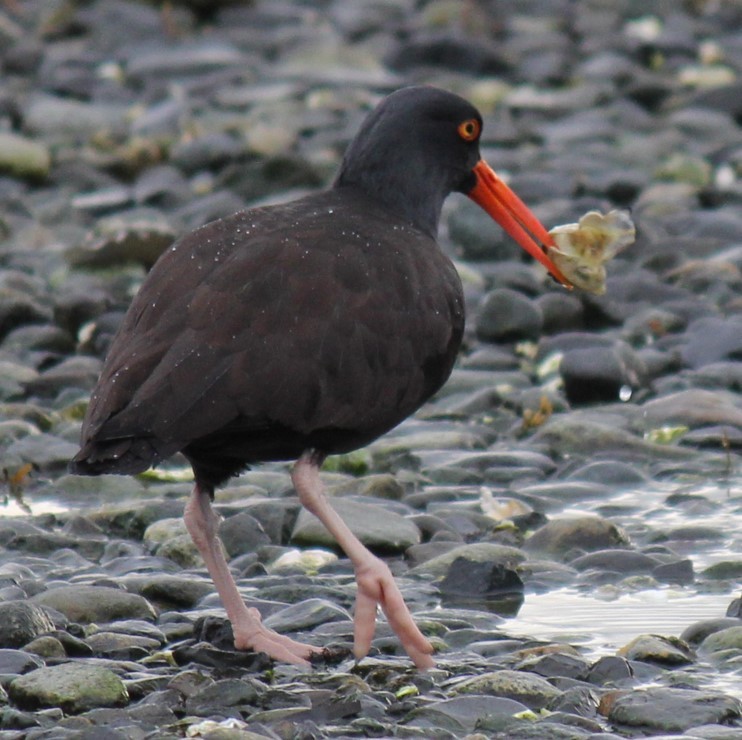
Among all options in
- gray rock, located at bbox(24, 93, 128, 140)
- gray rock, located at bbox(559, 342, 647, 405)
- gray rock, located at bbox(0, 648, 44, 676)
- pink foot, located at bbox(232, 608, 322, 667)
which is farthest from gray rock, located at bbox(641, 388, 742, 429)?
gray rock, located at bbox(24, 93, 128, 140)

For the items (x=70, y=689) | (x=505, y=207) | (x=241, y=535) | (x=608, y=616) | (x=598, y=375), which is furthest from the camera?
(x=598, y=375)

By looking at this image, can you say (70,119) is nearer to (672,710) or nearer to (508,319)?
(508,319)

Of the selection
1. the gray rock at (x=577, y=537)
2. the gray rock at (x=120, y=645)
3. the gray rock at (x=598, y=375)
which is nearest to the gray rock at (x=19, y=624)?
the gray rock at (x=120, y=645)

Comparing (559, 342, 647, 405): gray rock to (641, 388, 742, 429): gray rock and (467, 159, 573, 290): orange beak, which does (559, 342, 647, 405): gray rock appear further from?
(467, 159, 573, 290): orange beak

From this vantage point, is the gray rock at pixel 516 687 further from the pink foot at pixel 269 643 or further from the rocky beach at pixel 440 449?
the pink foot at pixel 269 643

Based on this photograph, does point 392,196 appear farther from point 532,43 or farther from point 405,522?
point 532,43

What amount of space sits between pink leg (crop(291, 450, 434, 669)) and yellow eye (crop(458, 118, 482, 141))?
150 centimetres

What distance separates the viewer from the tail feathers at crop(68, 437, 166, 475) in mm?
4301

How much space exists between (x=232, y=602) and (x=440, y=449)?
221 centimetres

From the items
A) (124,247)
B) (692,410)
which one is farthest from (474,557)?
(124,247)

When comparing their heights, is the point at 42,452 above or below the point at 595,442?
below

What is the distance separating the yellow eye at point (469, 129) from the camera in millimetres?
5828

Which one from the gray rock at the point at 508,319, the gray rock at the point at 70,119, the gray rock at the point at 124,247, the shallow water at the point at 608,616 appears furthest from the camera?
the gray rock at the point at 70,119

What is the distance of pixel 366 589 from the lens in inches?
184
